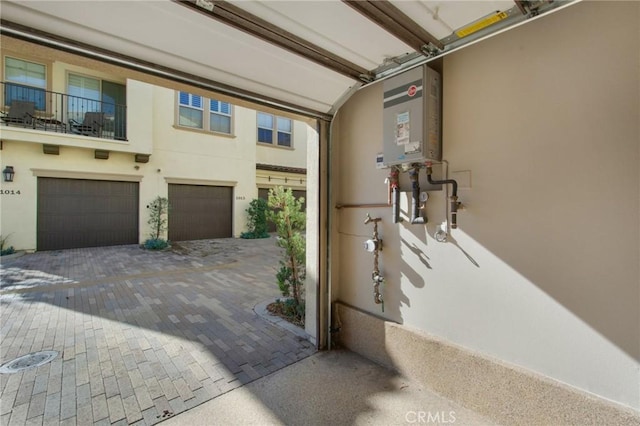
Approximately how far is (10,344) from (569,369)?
191 inches

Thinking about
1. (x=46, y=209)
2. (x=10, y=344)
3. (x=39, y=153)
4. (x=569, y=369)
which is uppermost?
(x=39, y=153)

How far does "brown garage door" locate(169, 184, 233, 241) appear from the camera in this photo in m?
10.1

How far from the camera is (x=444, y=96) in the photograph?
226 cm

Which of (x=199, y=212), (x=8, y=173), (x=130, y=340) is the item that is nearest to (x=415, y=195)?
(x=130, y=340)

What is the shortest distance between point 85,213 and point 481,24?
10.5m

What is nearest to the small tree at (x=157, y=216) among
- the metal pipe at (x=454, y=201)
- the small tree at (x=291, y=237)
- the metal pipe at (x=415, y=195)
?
the small tree at (x=291, y=237)

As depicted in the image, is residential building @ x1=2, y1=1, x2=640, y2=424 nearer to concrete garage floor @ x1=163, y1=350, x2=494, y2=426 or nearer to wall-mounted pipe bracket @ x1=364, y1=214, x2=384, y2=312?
wall-mounted pipe bracket @ x1=364, y1=214, x2=384, y2=312

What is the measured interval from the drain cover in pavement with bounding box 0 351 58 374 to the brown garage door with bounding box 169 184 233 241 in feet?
24.9

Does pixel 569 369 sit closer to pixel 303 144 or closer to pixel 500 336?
pixel 500 336

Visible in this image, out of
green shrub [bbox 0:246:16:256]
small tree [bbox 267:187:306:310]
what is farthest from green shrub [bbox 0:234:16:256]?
small tree [bbox 267:187:306:310]

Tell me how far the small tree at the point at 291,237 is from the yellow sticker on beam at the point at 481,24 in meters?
2.50

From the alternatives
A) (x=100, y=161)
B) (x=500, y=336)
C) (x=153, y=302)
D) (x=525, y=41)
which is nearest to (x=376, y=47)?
(x=525, y=41)

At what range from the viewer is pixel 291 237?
3.85m

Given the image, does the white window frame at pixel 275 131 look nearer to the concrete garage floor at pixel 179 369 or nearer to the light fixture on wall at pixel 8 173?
the light fixture on wall at pixel 8 173
